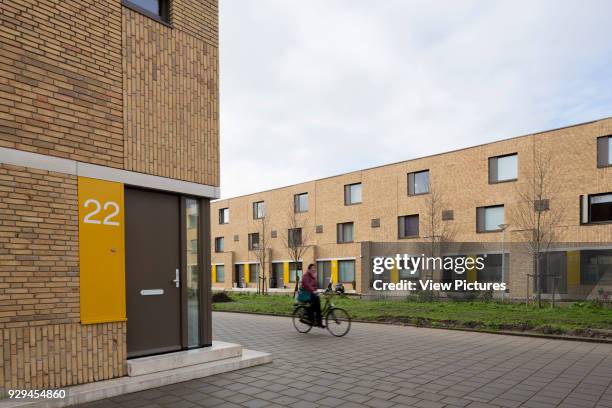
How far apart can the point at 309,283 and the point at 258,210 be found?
3096cm

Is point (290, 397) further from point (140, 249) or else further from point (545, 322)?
point (545, 322)

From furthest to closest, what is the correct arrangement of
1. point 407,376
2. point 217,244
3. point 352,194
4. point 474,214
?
point 217,244, point 352,194, point 474,214, point 407,376

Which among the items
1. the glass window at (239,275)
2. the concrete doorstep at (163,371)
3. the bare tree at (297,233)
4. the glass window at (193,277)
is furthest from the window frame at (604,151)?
the glass window at (239,275)

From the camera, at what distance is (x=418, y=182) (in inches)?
1157

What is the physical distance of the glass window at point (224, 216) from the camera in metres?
45.6

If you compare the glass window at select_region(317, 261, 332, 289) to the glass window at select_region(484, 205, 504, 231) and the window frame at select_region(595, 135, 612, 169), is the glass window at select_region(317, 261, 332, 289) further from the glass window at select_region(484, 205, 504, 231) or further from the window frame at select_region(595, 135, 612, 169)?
the window frame at select_region(595, 135, 612, 169)

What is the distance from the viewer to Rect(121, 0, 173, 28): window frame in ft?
23.3

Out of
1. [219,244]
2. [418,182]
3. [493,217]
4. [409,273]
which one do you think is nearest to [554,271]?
[493,217]

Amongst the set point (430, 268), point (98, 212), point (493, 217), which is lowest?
point (430, 268)

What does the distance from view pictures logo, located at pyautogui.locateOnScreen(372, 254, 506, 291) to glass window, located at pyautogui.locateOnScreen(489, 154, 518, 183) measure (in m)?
4.44

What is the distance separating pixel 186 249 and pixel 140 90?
2611 mm

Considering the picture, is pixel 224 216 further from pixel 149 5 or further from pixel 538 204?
pixel 149 5

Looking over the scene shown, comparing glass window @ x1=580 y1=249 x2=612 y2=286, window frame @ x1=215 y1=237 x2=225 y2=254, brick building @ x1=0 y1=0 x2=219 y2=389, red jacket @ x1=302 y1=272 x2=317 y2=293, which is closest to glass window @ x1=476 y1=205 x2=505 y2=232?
glass window @ x1=580 y1=249 x2=612 y2=286

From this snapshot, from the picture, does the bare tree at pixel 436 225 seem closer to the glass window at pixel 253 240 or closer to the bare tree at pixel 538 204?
the bare tree at pixel 538 204
